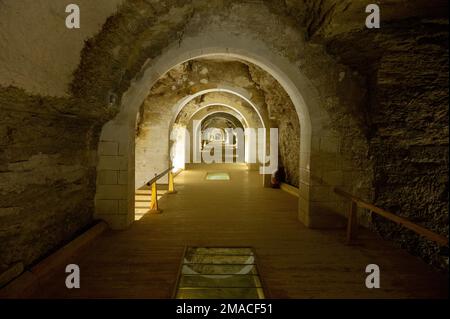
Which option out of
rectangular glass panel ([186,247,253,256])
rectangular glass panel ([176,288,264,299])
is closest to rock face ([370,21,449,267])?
rectangular glass panel ([186,247,253,256])

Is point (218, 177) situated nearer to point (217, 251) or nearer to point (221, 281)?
point (217, 251)

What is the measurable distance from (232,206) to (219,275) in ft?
10.4

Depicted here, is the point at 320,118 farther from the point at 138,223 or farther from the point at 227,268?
the point at 138,223

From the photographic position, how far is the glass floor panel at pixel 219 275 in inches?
108

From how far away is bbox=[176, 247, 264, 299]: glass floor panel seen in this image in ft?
9.00

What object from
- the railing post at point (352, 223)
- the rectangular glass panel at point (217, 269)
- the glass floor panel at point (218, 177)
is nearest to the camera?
the rectangular glass panel at point (217, 269)

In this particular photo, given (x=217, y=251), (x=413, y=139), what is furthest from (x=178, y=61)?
(x=413, y=139)

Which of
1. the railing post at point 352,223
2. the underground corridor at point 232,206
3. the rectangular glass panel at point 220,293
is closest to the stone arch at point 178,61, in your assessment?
the underground corridor at point 232,206

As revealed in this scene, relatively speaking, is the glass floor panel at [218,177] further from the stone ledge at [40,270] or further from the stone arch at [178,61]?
the stone ledge at [40,270]

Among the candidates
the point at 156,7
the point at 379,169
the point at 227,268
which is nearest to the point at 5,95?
the point at 156,7

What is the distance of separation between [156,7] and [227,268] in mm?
3489

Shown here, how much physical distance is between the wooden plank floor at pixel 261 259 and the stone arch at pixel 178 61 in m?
0.42

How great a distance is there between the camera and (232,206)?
625cm

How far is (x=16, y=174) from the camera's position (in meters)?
2.78
